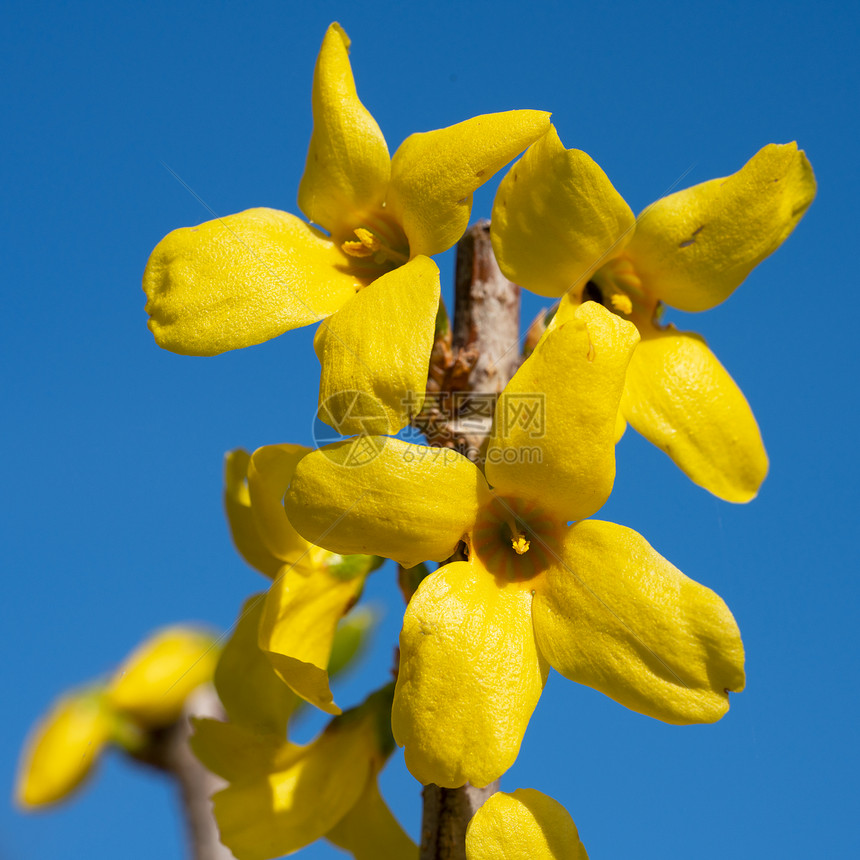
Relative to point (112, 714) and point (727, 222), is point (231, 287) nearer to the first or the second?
point (727, 222)

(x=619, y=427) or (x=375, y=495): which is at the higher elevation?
(x=619, y=427)

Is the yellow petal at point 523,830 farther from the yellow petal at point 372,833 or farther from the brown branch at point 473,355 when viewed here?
Result: the brown branch at point 473,355

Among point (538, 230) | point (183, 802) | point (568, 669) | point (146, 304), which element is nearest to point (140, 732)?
point (183, 802)

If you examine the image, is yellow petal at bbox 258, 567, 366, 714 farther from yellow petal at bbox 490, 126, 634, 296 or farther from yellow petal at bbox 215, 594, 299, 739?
yellow petal at bbox 490, 126, 634, 296

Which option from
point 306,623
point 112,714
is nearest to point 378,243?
point 306,623

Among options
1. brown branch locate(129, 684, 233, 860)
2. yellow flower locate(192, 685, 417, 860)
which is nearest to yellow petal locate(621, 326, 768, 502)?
yellow flower locate(192, 685, 417, 860)

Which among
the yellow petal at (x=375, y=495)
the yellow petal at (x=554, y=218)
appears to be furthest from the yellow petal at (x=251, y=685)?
the yellow petal at (x=554, y=218)
